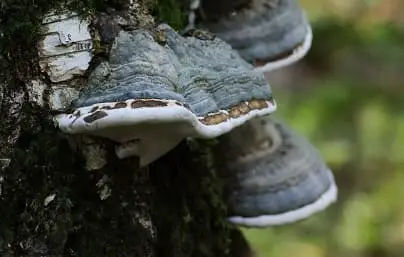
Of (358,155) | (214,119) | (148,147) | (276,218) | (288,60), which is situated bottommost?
(358,155)

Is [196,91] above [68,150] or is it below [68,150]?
above

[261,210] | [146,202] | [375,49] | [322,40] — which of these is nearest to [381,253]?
[375,49]

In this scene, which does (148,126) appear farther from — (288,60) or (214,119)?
(288,60)

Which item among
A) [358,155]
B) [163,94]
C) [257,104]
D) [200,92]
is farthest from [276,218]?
[358,155]

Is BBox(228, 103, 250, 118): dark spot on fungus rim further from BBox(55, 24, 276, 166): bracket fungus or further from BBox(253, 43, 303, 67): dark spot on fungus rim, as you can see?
BBox(253, 43, 303, 67): dark spot on fungus rim

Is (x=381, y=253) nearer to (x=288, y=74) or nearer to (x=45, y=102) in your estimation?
(x=288, y=74)

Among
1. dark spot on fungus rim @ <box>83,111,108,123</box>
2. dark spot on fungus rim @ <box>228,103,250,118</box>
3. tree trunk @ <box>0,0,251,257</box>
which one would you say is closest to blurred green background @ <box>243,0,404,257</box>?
tree trunk @ <box>0,0,251,257</box>
